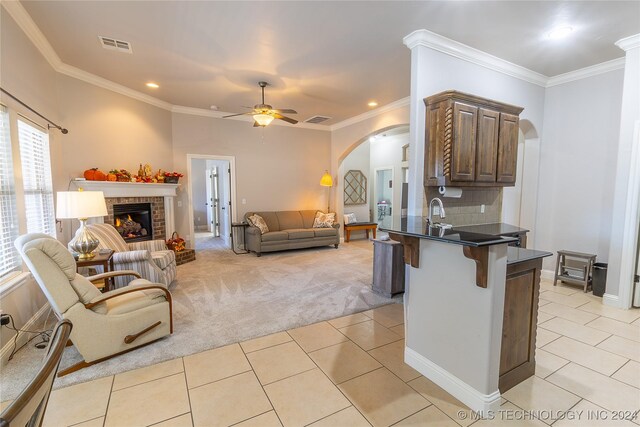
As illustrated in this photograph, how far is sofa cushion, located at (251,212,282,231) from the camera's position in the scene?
21.8 feet

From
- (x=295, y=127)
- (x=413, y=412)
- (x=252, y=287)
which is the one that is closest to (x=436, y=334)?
(x=413, y=412)

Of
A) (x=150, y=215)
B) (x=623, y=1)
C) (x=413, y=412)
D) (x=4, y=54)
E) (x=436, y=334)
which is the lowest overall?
(x=413, y=412)

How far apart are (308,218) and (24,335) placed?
206 inches

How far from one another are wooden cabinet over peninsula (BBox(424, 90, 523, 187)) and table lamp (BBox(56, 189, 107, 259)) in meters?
3.52

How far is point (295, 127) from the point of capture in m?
7.23

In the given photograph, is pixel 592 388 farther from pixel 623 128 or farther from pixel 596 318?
pixel 623 128

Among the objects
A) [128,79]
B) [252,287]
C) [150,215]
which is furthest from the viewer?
[150,215]

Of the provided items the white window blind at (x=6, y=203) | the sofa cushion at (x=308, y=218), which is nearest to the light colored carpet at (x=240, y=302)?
the white window blind at (x=6, y=203)

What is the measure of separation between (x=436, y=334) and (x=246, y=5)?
3.20m

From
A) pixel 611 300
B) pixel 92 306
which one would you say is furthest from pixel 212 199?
pixel 611 300

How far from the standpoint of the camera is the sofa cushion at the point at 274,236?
6.05 meters

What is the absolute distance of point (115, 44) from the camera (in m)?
3.36

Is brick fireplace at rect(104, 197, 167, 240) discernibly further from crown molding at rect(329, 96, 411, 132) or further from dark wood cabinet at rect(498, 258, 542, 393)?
dark wood cabinet at rect(498, 258, 542, 393)

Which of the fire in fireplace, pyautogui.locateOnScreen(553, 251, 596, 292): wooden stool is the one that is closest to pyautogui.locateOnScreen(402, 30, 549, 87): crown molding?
pyautogui.locateOnScreen(553, 251, 596, 292): wooden stool
